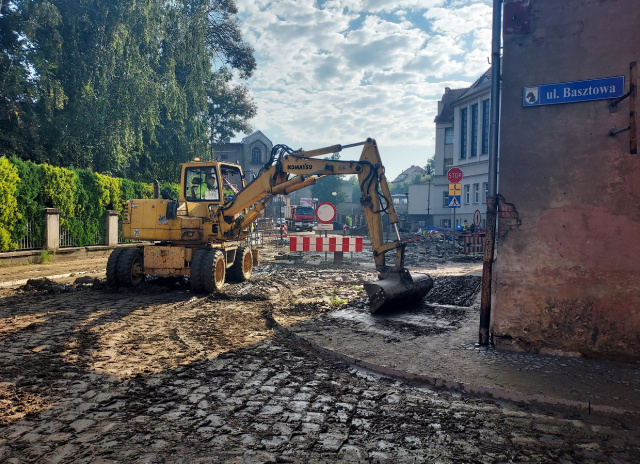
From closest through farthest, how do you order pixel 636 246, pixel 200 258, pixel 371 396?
pixel 371 396, pixel 636 246, pixel 200 258

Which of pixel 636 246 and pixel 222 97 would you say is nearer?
pixel 636 246

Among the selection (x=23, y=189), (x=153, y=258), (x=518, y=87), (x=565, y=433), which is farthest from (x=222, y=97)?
(x=565, y=433)

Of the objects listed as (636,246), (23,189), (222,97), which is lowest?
(636,246)

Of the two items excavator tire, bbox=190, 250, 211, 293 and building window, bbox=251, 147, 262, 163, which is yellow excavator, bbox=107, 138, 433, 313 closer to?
excavator tire, bbox=190, 250, 211, 293

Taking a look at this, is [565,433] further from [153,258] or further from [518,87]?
[153,258]

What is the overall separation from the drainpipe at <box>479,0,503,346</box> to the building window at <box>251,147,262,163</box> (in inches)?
2543

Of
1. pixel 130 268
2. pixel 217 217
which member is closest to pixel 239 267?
pixel 217 217

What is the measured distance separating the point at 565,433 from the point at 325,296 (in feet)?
22.7

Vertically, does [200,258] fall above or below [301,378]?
above

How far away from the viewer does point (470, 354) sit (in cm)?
580

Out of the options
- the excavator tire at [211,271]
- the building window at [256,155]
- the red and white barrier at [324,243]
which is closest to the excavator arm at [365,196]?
the excavator tire at [211,271]

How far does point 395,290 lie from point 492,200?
2.83 metres

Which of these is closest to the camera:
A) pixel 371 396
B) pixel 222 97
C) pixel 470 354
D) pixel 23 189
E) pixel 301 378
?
pixel 371 396

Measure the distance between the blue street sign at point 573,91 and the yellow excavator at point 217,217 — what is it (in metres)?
3.86
